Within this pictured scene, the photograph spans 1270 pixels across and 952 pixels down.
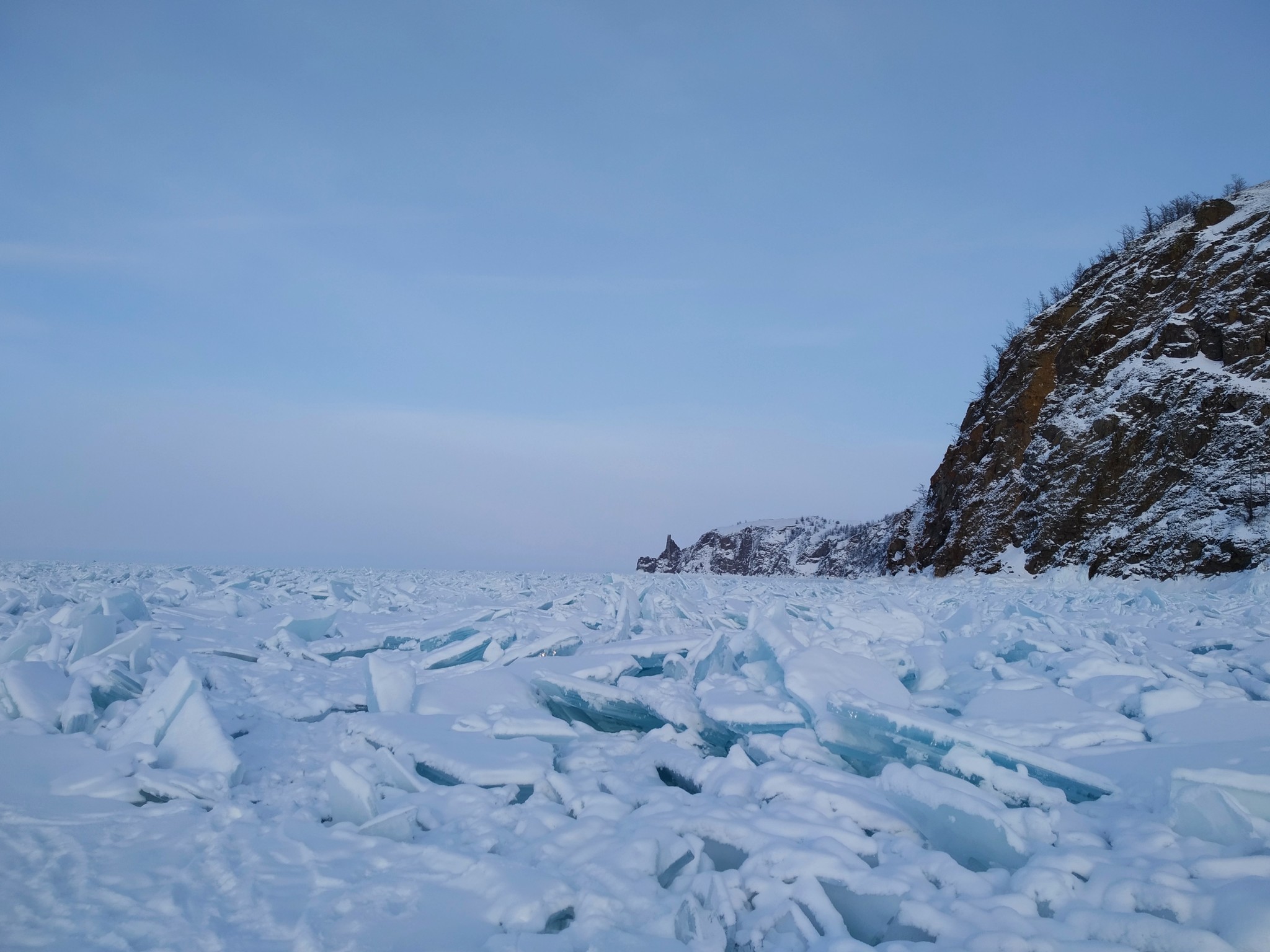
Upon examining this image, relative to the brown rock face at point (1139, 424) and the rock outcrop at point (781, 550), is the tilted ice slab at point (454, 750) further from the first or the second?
the rock outcrop at point (781, 550)

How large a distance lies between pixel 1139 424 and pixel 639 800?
20.9m

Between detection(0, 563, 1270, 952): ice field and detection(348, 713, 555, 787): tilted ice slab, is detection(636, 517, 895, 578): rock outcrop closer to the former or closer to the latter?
detection(0, 563, 1270, 952): ice field

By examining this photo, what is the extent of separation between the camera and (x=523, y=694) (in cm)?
350

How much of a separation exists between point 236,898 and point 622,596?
477 centimetres

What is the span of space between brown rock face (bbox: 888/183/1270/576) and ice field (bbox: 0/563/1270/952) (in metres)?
15.0

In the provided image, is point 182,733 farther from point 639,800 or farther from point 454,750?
point 639,800

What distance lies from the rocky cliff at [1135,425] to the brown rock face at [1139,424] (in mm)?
37

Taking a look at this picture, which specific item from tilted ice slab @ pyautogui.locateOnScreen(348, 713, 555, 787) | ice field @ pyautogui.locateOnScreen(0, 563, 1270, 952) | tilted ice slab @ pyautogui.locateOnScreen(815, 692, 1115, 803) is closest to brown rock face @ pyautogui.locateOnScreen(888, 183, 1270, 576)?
ice field @ pyautogui.locateOnScreen(0, 563, 1270, 952)

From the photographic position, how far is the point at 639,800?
2.40 metres

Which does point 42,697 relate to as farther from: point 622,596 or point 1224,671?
point 1224,671

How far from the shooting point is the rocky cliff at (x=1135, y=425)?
15602 mm

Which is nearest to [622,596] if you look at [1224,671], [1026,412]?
[1224,671]

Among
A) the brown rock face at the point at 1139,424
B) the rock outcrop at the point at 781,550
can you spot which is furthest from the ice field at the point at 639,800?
the rock outcrop at the point at 781,550

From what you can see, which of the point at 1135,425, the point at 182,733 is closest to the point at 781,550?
the point at 1135,425
